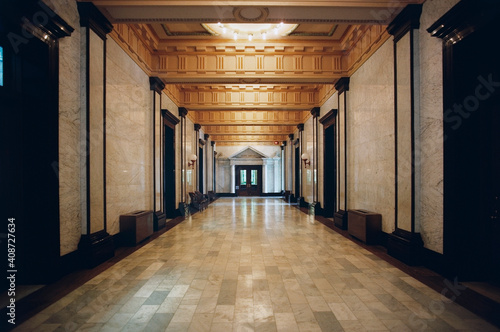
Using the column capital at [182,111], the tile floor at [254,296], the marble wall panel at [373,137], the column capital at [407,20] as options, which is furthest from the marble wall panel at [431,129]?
the column capital at [182,111]

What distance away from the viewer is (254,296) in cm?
308

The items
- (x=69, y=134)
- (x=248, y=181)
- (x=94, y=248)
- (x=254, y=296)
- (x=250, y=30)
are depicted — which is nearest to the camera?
(x=254, y=296)

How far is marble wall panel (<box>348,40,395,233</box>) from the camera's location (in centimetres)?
496

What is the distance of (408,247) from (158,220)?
5535mm

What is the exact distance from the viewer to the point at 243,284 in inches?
135

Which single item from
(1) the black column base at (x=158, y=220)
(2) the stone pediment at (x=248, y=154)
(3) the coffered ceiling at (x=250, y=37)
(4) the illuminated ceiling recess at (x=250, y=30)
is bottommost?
(1) the black column base at (x=158, y=220)

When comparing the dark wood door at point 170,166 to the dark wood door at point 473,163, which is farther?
the dark wood door at point 170,166

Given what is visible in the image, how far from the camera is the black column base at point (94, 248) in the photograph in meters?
4.02

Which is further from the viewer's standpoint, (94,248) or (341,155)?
(341,155)

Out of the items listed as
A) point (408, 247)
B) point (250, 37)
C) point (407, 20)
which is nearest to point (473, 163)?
point (408, 247)

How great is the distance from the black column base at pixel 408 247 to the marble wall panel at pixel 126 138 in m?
4.91

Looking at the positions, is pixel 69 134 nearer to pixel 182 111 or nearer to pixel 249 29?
pixel 249 29

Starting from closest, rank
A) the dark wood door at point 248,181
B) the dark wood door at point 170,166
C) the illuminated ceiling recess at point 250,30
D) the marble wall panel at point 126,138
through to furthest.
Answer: the marble wall panel at point 126,138 → the illuminated ceiling recess at point 250,30 → the dark wood door at point 170,166 → the dark wood door at point 248,181

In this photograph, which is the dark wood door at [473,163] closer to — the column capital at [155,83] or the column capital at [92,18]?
the column capital at [92,18]
